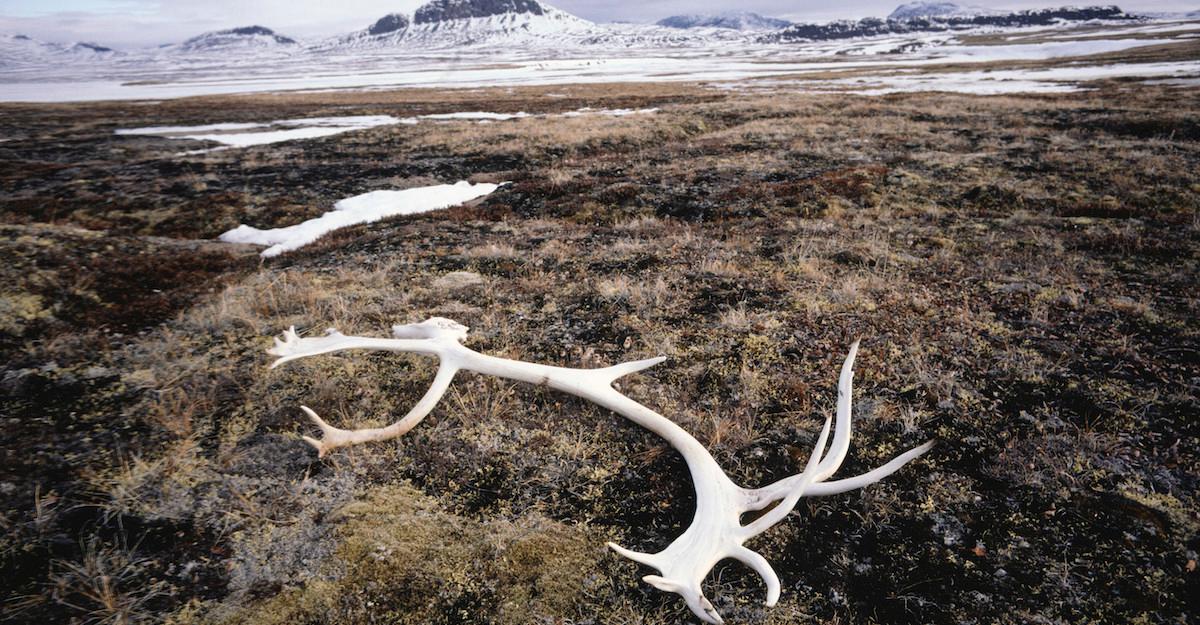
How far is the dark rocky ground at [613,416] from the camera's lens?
2.90 meters

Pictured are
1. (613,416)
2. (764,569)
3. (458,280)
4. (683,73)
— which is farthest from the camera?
(683,73)

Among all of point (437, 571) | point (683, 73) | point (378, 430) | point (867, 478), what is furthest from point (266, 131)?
point (683, 73)

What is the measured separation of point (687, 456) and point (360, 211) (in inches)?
536

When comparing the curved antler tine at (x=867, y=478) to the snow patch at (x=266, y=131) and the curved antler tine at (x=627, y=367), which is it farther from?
the snow patch at (x=266, y=131)

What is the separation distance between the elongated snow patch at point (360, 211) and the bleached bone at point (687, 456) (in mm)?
7038

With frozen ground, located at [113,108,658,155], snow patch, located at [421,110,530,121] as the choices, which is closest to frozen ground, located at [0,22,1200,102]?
snow patch, located at [421,110,530,121]

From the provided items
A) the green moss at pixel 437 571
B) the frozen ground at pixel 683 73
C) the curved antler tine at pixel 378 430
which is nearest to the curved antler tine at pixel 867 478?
the green moss at pixel 437 571

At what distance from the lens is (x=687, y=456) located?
11.8 ft

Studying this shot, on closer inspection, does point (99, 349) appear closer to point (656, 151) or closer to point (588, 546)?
point (588, 546)

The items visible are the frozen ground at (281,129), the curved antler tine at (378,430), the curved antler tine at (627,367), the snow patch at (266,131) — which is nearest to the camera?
the curved antler tine at (378,430)

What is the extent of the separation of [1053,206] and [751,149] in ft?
31.9

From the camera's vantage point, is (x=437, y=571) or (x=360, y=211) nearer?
(x=437, y=571)

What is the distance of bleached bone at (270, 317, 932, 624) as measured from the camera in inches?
109

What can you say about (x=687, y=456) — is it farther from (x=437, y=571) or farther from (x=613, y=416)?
(x=437, y=571)
